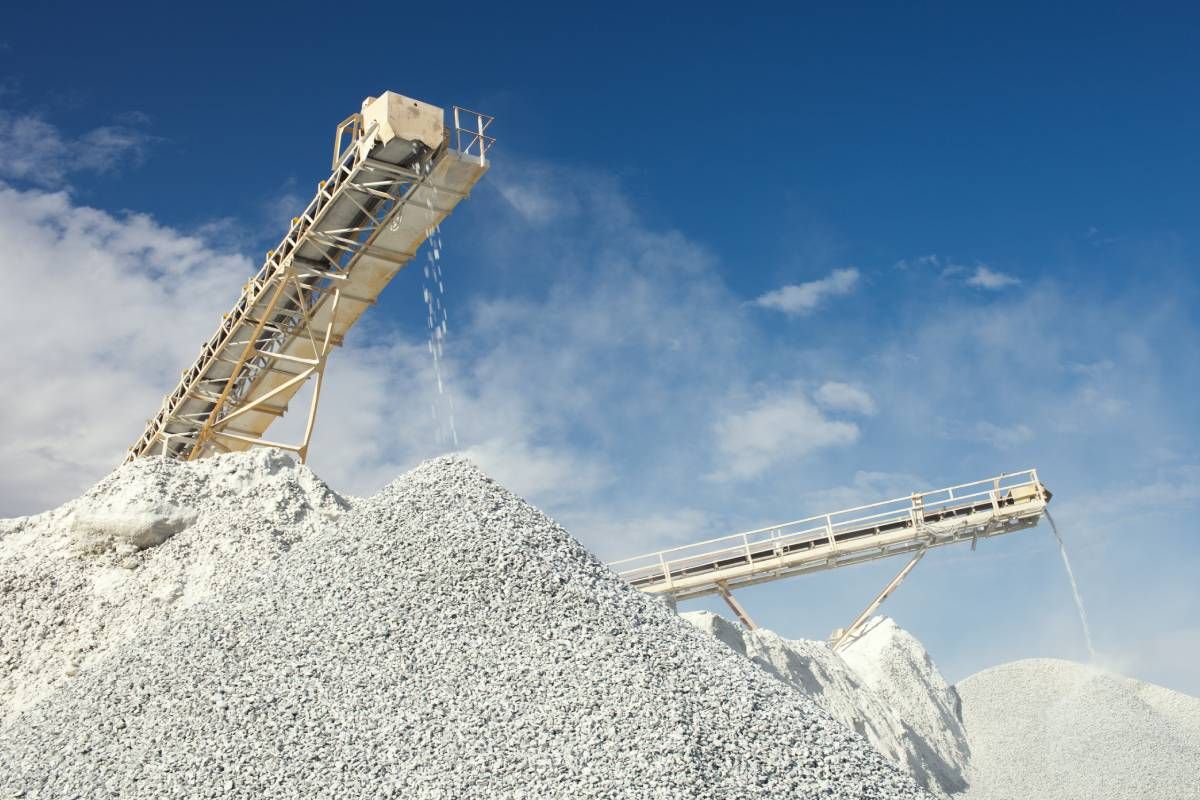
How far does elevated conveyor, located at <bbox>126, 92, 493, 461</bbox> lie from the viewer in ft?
42.2

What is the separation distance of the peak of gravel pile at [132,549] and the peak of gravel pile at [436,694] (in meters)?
1.03

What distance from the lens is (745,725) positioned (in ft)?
24.4

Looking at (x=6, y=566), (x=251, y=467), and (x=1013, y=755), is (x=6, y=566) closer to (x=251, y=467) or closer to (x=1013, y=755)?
(x=251, y=467)

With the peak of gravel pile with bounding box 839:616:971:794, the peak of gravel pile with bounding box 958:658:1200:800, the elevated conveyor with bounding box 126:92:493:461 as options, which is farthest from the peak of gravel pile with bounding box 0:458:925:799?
the peak of gravel pile with bounding box 958:658:1200:800

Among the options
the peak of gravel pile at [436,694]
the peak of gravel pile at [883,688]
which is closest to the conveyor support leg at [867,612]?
the peak of gravel pile at [883,688]

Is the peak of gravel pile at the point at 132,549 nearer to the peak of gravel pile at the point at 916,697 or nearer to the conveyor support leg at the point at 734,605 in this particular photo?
the conveyor support leg at the point at 734,605

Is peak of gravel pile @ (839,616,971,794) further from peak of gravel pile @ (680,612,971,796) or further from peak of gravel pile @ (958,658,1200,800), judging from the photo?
peak of gravel pile @ (958,658,1200,800)

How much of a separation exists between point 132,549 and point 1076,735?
1483 centimetres

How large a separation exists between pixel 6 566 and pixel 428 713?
7674 mm

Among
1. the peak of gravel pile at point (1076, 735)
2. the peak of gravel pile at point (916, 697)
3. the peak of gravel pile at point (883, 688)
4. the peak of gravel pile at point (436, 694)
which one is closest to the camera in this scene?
the peak of gravel pile at point (436, 694)

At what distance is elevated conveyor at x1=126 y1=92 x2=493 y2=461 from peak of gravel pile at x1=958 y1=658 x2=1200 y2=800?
1201 cm

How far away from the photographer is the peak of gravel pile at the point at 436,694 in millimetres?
6930

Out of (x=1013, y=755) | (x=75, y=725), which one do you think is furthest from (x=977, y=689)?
(x=75, y=725)

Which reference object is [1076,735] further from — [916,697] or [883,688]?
[883,688]
